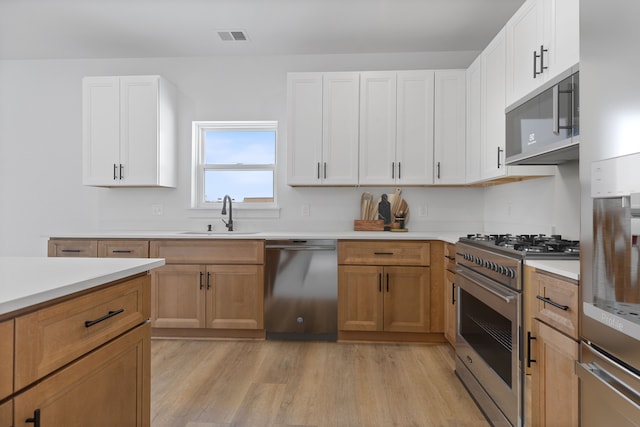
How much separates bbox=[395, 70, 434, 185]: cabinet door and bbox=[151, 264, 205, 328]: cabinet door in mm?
1944

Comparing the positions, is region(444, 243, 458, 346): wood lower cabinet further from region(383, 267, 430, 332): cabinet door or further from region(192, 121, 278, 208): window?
region(192, 121, 278, 208): window

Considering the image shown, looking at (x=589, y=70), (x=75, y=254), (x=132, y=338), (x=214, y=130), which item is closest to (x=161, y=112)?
(x=214, y=130)

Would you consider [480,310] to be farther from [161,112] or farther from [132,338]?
[161,112]

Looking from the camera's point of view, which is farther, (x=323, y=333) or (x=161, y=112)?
(x=161, y=112)

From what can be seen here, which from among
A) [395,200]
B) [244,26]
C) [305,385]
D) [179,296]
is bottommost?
[305,385]

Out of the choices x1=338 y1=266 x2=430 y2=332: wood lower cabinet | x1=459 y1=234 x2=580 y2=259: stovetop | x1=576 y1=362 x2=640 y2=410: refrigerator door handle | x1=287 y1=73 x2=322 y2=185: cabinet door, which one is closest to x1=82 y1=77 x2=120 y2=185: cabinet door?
x1=287 y1=73 x2=322 y2=185: cabinet door

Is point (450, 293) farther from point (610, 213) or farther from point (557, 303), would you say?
point (610, 213)

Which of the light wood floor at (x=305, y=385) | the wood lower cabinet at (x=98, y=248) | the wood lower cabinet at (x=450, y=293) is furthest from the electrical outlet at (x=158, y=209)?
the wood lower cabinet at (x=450, y=293)

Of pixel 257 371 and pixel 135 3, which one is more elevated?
pixel 135 3

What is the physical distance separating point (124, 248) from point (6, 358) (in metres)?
2.57

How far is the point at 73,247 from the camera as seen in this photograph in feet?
10.7

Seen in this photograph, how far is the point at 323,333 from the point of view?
3193mm

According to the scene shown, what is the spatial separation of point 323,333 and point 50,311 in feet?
8.01

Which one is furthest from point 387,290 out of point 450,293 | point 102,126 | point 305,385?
point 102,126
